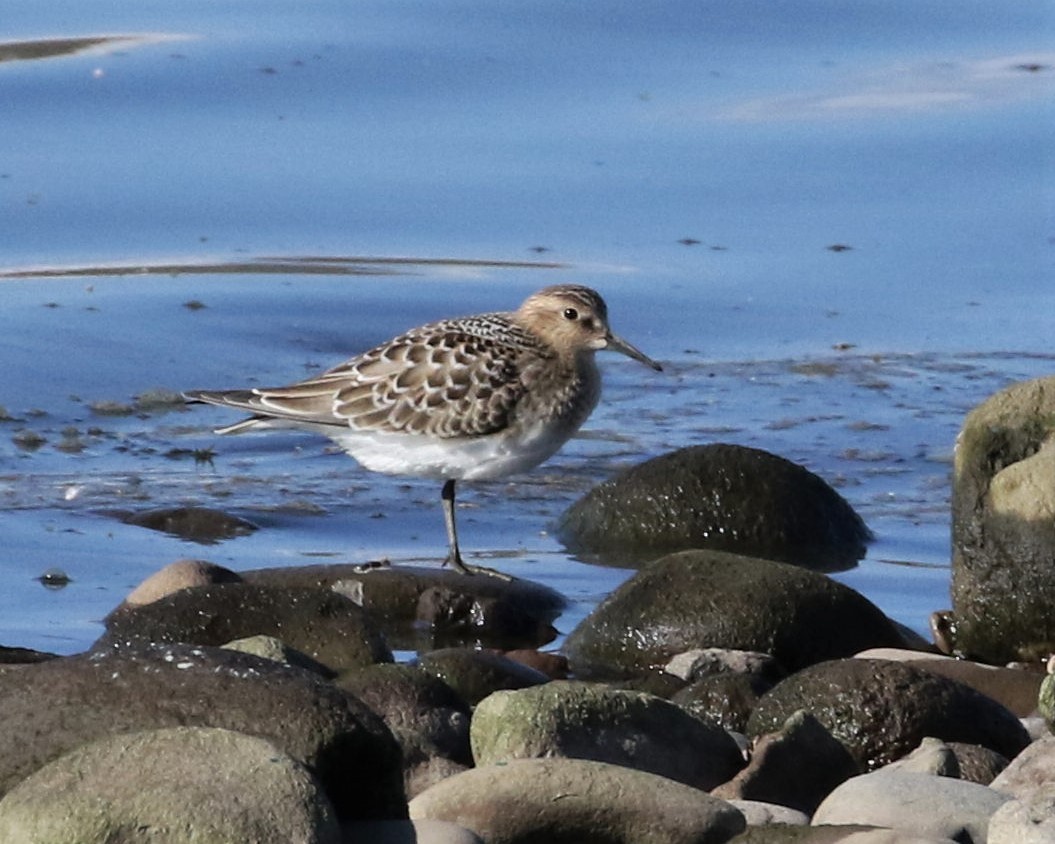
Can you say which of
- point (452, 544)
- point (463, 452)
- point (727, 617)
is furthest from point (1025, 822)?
point (463, 452)

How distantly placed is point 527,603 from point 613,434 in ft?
6.98

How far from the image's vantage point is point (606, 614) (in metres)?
6.36

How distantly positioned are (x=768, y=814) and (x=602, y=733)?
0.48 meters

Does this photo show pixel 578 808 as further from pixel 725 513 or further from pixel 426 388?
pixel 426 388

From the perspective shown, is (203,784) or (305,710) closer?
(203,784)

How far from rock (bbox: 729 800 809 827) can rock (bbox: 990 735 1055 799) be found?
0.44m

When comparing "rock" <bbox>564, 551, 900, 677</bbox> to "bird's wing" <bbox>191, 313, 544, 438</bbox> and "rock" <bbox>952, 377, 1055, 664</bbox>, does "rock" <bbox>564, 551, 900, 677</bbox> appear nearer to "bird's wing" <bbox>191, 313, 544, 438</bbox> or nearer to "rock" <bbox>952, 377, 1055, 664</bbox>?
"rock" <bbox>952, 377, 1055, 664</bbox>

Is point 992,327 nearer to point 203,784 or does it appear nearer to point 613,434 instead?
point 613,434

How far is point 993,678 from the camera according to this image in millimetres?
5953

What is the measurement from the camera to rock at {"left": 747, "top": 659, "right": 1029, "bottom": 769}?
5367 millimetres

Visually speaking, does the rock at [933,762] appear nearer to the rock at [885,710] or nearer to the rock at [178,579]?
the rock at [885,710]

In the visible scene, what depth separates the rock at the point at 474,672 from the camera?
18.7 feet

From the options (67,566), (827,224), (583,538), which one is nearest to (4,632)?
(67,566)

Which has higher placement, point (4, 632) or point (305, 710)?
point (305, 710)
